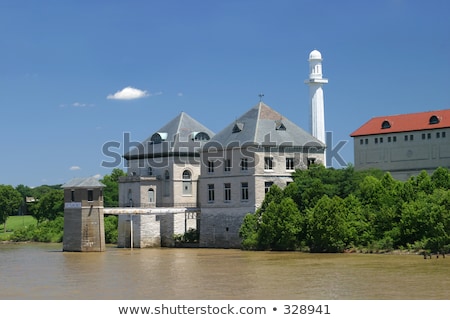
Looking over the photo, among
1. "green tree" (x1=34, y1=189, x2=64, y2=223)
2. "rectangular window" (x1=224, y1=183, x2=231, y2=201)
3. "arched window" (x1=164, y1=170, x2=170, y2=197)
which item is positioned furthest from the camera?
"green tree" (x1=34, y1=189, x2=64, y2=223)

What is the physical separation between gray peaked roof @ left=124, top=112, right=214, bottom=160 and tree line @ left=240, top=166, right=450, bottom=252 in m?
10.9

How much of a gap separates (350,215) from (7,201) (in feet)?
204

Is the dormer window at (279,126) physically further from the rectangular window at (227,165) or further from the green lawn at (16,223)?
the green lawn at (16,223)

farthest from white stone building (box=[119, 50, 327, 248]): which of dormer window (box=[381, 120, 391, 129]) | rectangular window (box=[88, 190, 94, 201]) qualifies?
dormer window (box=[381, 120, 391, 129])

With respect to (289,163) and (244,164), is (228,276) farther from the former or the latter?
(289,163)

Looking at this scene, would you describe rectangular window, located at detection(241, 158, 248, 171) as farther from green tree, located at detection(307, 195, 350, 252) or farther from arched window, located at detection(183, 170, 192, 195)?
green tree, located at detection(307, 195, 350, 252)

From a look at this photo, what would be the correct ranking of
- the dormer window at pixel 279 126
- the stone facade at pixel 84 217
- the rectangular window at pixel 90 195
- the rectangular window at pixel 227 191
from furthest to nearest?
the dormer window at pixel 279 126
the rectangular window at pixel 227 191
the rectangular window at pixel 90 195
the stone facade at pixel 84 217

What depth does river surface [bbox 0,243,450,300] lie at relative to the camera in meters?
32.3

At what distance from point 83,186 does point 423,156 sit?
35514 mm

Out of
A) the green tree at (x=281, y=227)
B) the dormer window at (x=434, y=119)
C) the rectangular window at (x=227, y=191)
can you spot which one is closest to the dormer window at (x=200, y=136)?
the rectangular window at (x=227, y=191)

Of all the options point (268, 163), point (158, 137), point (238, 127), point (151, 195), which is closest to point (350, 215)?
point (268, 163)

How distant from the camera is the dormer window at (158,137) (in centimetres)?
A: 6988

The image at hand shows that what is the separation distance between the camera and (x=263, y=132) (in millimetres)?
62656

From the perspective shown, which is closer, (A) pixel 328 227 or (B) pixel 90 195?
(A) pixel 328 227
